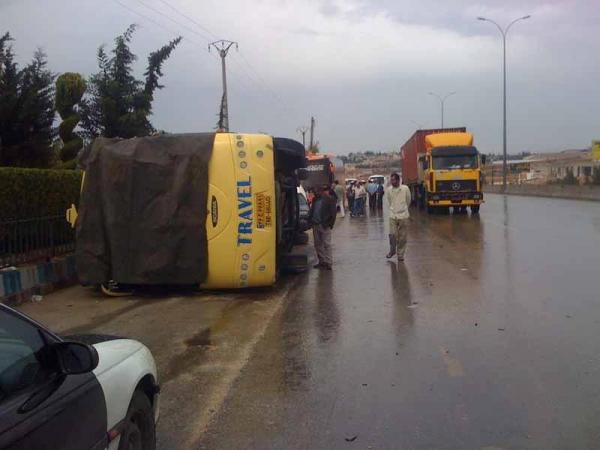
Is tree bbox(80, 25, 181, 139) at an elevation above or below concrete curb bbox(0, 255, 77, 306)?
above

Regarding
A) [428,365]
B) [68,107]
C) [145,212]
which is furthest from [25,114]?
[428,365]

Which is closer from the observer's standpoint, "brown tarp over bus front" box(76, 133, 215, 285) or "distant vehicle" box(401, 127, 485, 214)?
"brown tarp over bus front" box(76, 133, 215, 285)

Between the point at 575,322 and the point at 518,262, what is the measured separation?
5.00m

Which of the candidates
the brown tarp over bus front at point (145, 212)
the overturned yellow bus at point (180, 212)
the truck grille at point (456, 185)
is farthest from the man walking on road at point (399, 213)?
A: the truck grille at point (456, 185)

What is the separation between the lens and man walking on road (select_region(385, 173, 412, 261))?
13.4 metres

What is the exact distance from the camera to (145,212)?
10.0m

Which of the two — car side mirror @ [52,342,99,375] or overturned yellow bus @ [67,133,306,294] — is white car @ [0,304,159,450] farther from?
overturned yellow bus @ [67,133,306,294]

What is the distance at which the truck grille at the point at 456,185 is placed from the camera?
90.7 feet

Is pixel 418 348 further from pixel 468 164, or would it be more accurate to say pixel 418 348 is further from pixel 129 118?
pixel 468 164

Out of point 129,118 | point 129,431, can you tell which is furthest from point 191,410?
point 129,118

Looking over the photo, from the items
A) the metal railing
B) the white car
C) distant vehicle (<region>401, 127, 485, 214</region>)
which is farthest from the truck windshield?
the white car

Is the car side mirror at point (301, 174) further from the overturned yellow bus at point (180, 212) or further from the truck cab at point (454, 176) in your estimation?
the truck cab at point (454, 176)

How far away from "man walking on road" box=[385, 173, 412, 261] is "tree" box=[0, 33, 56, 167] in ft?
34.3

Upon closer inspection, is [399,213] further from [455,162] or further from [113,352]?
[455,162]
